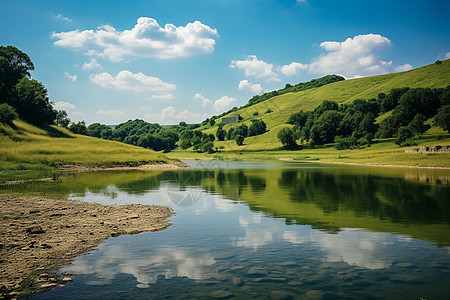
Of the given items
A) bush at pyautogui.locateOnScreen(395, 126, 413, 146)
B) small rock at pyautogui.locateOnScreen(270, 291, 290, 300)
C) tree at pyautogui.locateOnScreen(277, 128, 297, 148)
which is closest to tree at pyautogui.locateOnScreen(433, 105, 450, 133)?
bush at pyautogui.locateOnScreen(395, 126, 413, 146)

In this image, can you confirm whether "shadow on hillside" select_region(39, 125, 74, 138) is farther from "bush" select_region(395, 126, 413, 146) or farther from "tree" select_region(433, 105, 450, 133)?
"tree" select_region(433, 105, 450, 133)

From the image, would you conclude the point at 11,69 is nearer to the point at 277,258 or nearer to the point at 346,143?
the point at 277,258

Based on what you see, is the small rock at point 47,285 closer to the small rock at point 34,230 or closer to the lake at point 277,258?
the lake at point 277,258

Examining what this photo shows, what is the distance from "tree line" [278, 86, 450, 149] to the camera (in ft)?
434

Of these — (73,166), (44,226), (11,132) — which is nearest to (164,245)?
(44,226)

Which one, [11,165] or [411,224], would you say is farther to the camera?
[11,165]

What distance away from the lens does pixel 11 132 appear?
261 ft

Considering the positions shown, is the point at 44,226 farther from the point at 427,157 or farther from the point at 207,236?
the point at 427,157

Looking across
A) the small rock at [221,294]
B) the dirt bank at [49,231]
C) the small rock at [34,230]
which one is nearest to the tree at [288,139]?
the dirt bank at [49,231]

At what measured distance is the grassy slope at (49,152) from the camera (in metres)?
62.3

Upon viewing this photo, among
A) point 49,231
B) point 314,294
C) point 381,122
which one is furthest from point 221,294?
point 381,122

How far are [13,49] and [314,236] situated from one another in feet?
425

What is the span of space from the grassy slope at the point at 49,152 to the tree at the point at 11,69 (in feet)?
43.8

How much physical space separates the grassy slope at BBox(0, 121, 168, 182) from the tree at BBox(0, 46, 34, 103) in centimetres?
1334
